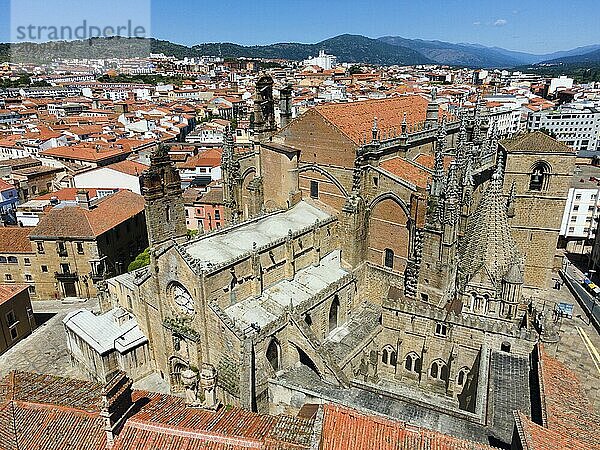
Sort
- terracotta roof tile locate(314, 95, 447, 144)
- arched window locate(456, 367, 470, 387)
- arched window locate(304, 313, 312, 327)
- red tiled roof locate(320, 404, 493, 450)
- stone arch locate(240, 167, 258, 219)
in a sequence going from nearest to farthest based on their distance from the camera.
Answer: red tiled roof locate(320, 404, 493, 450) → arched window locate(456, 367, 470, 387) → arched window locate(304, 313, 312, 327) → terracotta roof tile locate(314, 95, 447, 144) → stone arch locate(240, 167, 258, 219)

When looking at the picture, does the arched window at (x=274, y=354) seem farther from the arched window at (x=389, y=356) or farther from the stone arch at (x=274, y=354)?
the arched window at (x=389, y=356)

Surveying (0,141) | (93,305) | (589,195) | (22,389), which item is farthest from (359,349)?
(0,141)

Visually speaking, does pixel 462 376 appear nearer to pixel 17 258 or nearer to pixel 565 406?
pixel 565 406

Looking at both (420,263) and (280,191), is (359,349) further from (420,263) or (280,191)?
(280,191)

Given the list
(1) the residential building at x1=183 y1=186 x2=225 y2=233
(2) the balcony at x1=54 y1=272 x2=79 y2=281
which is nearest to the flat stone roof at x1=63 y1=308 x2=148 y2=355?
(2) the balcony at x1=54 y1=272 x2=79 y2=281

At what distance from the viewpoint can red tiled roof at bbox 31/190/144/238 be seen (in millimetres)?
41312

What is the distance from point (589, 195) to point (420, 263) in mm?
38142

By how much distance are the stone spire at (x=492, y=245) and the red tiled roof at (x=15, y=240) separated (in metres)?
39.9

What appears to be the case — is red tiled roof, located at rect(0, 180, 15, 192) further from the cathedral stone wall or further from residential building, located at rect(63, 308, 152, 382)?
the cathedral stone wall

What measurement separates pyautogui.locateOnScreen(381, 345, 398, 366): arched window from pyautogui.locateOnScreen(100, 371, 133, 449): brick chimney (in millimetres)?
18363

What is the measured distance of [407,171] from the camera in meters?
31.8

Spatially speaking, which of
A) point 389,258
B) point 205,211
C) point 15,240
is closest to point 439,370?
point 389,258

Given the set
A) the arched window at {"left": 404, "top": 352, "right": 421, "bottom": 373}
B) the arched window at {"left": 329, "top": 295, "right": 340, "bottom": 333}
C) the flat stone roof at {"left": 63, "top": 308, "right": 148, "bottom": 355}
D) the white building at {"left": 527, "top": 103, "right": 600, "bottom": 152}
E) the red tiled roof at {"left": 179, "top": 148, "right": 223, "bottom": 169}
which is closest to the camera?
the arched window at {"left": 404, "top": 352, "right": 421, "bottom": 373}

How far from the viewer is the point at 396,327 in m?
28.5
